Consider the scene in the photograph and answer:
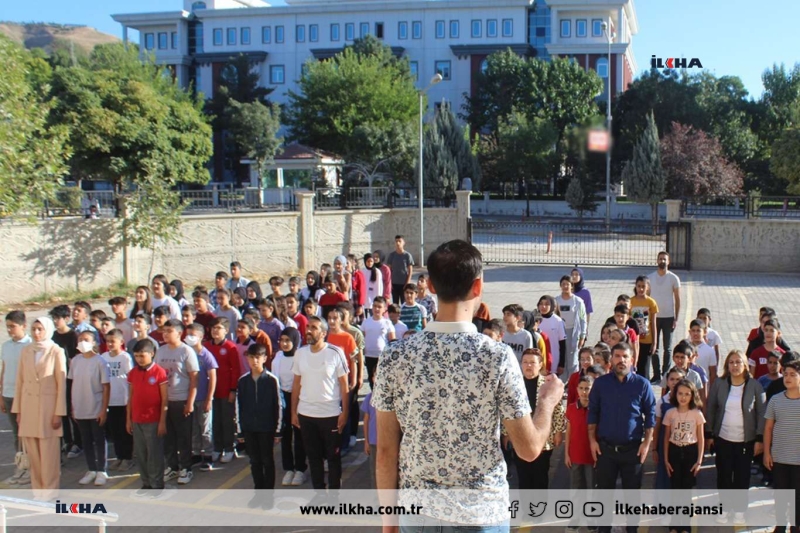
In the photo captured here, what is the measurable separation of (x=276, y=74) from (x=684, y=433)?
71.2 metres

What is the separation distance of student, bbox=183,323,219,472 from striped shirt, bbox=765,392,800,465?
5.00 m

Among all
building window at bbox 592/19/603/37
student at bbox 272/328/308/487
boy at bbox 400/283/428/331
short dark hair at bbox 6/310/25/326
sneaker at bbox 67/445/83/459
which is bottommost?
sneaker at bbox 67/445/83/459

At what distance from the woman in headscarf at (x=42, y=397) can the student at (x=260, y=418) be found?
5.52 ft

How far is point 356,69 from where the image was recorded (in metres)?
46.3

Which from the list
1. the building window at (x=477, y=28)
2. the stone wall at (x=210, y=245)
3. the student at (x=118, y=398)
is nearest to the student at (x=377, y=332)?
the student at (x=118, y=398)

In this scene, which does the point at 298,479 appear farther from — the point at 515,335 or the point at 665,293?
the point at 665,293

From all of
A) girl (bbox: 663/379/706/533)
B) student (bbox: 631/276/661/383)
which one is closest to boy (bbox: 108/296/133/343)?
girl (bbox: 663/379/706/533)

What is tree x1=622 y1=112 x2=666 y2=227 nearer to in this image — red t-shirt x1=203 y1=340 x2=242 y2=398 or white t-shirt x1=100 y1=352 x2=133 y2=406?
red t-shirt x1=203 y1=340 x2=242 y2=398

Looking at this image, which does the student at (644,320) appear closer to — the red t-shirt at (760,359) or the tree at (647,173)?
the red t-shirt at (760,359)

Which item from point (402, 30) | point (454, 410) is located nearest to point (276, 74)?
point (402, 30)

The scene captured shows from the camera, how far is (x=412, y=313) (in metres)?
10.2

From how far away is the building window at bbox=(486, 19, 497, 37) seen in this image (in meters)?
68.9

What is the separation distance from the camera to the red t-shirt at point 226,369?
814cm

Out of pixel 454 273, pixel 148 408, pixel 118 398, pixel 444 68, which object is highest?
pixel 444 68
